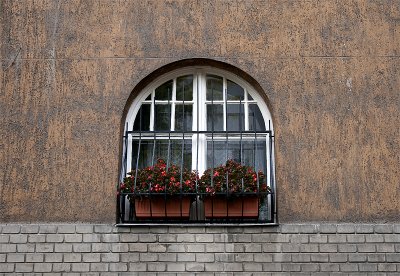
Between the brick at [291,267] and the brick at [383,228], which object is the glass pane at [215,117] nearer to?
the brick at [291,267]

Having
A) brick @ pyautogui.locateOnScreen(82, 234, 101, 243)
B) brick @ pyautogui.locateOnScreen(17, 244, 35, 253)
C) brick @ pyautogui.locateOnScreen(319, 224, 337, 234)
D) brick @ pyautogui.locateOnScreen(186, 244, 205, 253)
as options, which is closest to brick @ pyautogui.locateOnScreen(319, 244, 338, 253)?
brick @ pyautogui.locateOnScreen(319, 224, 337, 234)

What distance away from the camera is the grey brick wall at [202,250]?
7.26 m

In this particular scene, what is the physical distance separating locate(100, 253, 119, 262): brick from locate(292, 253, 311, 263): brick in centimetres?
209

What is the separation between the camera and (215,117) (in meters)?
8.21

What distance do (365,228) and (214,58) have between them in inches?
112

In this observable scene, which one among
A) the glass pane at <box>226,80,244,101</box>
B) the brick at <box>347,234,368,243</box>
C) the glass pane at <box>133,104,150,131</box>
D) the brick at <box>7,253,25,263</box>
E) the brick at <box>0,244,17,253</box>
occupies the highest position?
the glass pane at <box>226,80,244,101</box>

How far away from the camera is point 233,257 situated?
7297 mm

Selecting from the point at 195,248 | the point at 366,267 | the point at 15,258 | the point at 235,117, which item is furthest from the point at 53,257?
the point at 366,267

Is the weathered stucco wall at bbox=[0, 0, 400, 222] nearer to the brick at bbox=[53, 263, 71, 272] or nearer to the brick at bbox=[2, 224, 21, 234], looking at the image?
the brick at bbox=[2, 224, 21, 234]

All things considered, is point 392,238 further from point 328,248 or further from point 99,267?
point 99,267

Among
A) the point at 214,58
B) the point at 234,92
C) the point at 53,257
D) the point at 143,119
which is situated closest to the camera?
the point at 53,257

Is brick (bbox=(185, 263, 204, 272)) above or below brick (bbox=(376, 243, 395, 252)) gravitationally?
below

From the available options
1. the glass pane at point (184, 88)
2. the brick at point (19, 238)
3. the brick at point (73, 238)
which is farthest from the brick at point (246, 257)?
the brick at point (19, 238)

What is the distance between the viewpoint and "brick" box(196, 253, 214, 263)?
23.9ft
